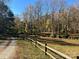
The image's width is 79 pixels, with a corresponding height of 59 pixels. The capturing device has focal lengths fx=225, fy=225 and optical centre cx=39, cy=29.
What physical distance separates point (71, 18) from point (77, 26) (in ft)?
17.7

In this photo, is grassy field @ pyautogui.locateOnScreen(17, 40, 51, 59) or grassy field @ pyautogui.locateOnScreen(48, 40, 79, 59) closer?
grassy field @ pyautogui.locateOnScreen(17, 40, 51, 59)

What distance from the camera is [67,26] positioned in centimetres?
8594

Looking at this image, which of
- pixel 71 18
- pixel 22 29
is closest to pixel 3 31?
pixel 22 29

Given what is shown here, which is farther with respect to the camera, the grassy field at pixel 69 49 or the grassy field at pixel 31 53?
the grassy field at pixel 69 49

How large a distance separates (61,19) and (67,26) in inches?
141

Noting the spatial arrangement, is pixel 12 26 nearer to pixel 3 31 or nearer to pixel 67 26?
pixel 3 31

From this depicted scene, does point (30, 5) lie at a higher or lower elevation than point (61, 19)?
higher

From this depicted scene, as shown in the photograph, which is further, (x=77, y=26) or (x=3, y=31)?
(x=3, y=31)

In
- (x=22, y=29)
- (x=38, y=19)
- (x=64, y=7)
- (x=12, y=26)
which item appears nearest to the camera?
(x=64, y=7)

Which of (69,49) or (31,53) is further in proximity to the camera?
Result: (69,49)

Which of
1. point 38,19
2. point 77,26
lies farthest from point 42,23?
point 77,26

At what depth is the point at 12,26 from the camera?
4178 inches

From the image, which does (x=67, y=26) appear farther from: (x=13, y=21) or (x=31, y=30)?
(x=13, y=21)

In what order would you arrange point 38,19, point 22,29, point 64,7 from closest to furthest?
1. point 64,7
2. point 38,19
3. point 22,29
